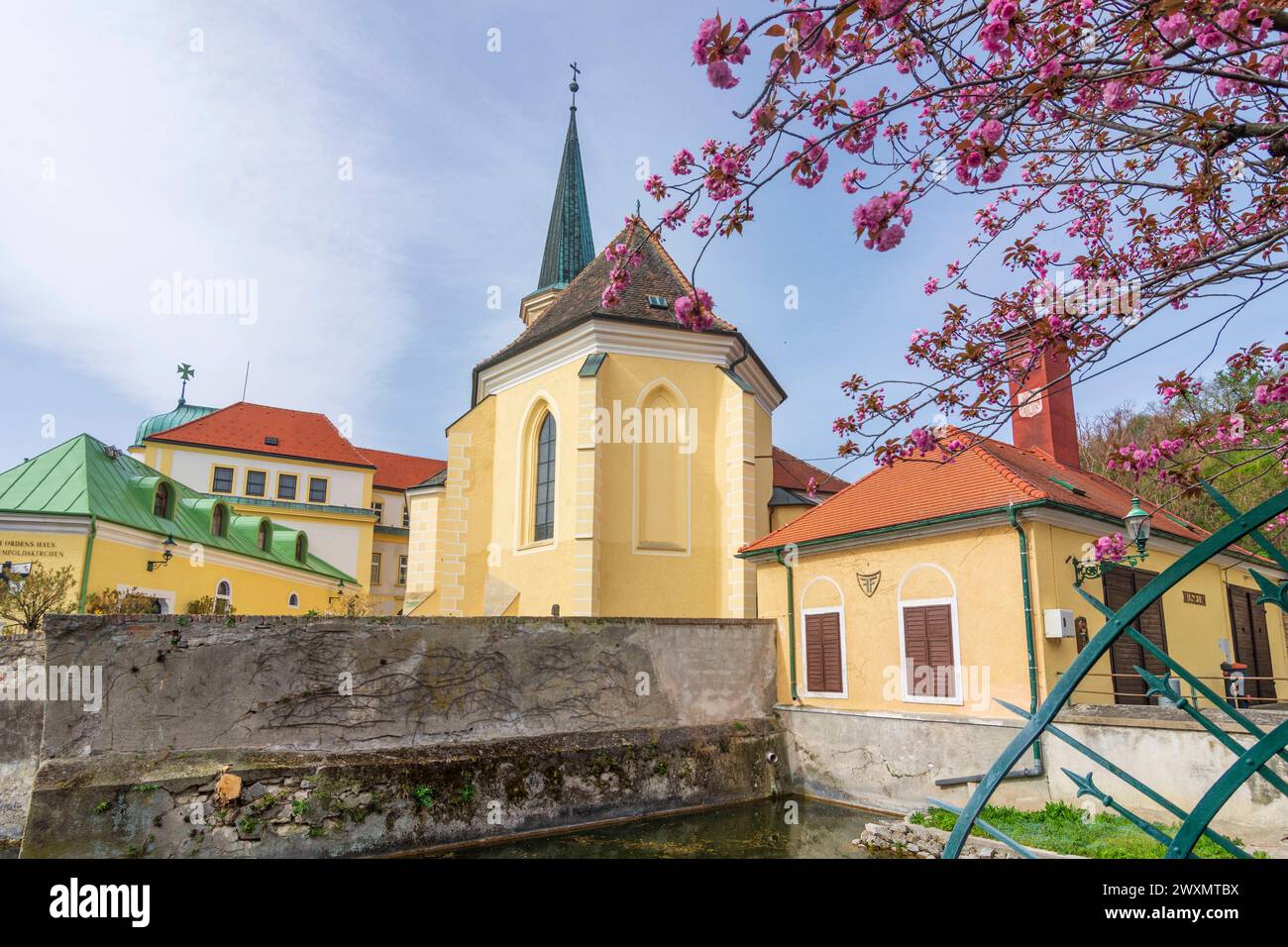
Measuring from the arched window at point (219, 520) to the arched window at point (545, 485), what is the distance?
1509 centimetres

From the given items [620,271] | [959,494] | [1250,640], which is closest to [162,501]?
[959,494]

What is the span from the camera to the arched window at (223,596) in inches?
1046

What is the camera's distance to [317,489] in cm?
4147

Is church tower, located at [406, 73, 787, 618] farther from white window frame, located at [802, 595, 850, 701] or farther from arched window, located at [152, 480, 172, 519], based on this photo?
arched window, located at [152, 480, 172, 519]

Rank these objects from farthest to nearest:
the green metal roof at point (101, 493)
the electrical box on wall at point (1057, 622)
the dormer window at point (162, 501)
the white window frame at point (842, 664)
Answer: the dormer window at point (162, 501)
the green metal roof at point (101, 493)
the white window frame at point (842, 664)
the electrical box on wall at point (1057, 622)

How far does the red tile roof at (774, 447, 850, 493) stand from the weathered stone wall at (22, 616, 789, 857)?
27.5ft

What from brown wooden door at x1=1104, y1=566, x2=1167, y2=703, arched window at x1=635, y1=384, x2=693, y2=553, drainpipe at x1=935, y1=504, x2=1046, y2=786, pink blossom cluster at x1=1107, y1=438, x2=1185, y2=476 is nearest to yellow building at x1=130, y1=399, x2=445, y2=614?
arched window at x1=635, y1=384, x2=693, y2=553

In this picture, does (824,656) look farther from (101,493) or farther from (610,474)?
(101,493)

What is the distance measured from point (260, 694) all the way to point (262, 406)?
36.5m

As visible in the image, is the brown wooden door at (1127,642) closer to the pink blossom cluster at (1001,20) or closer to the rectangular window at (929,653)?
the rectangular window at (929,653)

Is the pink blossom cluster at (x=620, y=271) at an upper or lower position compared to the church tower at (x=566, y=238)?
lower

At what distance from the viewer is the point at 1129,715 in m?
10.3

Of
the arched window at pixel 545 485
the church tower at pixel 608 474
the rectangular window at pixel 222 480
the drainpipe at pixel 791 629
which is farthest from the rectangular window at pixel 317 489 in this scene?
the drainpipe at pixel 791 629
